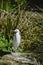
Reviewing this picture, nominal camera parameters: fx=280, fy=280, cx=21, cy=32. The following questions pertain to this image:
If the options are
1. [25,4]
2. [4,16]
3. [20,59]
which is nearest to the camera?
[20,59]

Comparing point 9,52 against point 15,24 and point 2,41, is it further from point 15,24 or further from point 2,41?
point 15,24

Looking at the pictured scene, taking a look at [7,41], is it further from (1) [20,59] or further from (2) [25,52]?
(1) [20,59]

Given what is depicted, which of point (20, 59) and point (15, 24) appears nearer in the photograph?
point (20, 59)

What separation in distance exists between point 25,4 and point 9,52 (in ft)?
16.3

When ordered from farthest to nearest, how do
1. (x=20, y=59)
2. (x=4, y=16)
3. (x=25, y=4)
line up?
(x=25, y=4) < (x=4, y=16) < (x=20, y=59)

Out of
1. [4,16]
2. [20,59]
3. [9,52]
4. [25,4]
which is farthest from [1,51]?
[25,4]

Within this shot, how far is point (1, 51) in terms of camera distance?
662cm

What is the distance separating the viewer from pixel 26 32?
26.1 feet

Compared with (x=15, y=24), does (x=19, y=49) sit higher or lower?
lower

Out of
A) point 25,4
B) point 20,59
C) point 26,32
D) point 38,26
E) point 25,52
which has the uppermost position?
point 25,4

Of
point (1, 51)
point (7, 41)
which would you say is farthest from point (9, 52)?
point (7, 41)

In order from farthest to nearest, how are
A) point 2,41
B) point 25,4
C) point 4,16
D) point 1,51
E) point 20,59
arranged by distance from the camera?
1. point 25,4
2. point 4,16
3. point 2,41
4. point 1,51
5. point 20,59

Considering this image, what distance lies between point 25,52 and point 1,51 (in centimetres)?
64

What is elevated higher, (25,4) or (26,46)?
(25,4)
